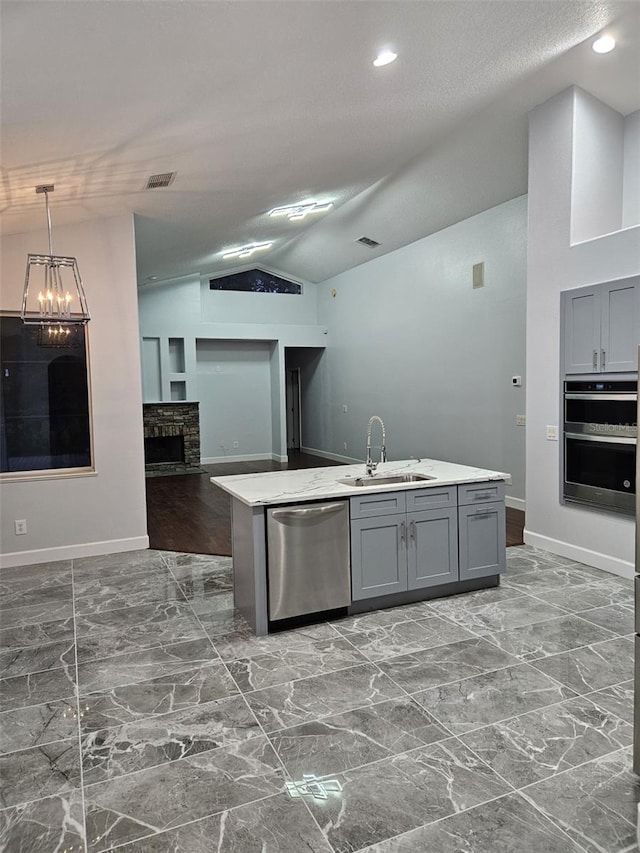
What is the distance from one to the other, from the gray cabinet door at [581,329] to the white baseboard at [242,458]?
22.7ft

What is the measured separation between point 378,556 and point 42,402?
10.4 feet

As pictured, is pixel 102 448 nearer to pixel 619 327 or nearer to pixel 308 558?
pixel 308 558

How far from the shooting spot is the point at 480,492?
380cm

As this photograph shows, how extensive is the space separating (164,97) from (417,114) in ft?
7.13

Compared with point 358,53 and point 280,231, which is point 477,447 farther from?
point 358,53

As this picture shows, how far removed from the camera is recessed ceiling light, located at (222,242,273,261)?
8.14 metres

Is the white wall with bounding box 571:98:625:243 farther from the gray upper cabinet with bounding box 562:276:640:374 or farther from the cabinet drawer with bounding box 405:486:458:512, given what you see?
the cabinet drawer with bounding box 405:486:458:512

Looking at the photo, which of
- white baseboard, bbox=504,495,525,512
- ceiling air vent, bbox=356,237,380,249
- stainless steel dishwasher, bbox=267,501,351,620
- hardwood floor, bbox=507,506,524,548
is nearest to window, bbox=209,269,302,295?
ceiling air vent, bbox=356,237,380,249

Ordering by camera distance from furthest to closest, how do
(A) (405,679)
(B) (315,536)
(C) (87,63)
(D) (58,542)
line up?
(D) (58,542), (B) (315,536), (A) (405,679), (C) (87,63)

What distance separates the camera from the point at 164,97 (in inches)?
107

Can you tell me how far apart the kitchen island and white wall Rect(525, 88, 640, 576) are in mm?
971

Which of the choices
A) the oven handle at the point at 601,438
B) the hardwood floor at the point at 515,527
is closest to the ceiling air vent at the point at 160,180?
the oven handle at the point at 601,438

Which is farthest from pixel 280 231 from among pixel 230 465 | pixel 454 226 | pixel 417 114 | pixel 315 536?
pixel 315 536

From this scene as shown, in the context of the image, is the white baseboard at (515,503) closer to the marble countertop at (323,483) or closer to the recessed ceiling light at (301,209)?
the marble countertop at (323,483)
